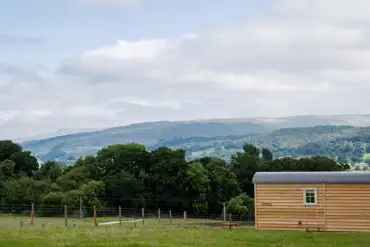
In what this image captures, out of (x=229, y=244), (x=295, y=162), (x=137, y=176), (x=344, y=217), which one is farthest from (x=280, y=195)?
(x=295, y=162)

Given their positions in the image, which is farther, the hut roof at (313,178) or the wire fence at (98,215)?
the wire fence at (98,215)

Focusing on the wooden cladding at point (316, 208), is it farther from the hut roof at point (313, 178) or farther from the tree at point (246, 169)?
the tree at point (246, 169)

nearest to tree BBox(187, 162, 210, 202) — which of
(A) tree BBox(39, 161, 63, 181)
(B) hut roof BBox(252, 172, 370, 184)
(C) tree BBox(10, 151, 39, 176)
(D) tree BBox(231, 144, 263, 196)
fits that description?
(D) tree BBox(231, 144, 263, 196)

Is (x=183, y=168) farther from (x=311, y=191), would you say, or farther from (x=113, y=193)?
(x=311, y=191)

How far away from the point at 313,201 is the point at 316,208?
440 mm

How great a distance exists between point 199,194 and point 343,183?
4347 centimetres

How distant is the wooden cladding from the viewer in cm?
3484

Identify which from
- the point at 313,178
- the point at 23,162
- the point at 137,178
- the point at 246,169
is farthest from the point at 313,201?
the point at 246,169

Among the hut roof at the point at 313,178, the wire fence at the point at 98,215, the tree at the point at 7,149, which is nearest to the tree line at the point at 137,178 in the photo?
the tree at the point at 7,149

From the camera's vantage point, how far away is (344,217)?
116ft

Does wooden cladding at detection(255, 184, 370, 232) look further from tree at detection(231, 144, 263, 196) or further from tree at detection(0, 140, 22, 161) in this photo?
tree at detection(231, 144, 263, 196)

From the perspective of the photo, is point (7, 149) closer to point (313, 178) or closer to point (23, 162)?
point (23, 162)

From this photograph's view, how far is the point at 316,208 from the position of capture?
35.5m

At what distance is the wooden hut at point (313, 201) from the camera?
3481 cm
